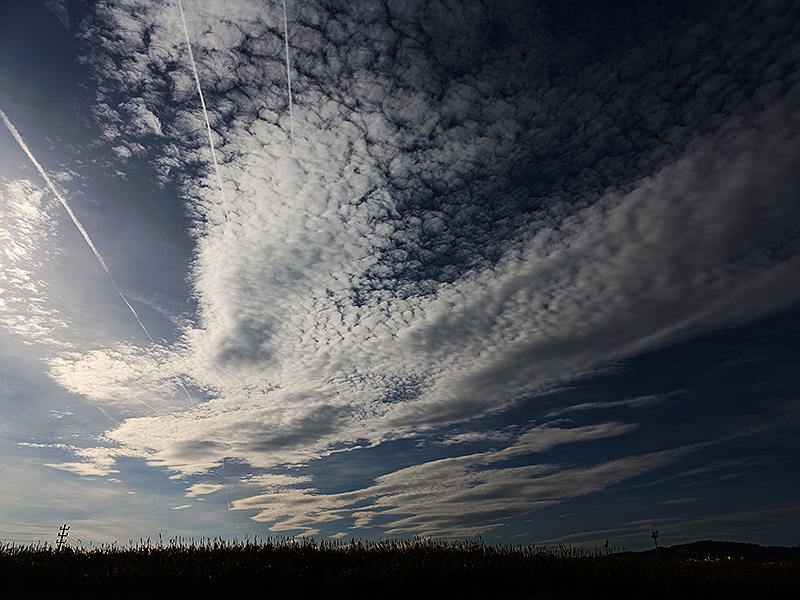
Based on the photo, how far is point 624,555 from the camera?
20828mm

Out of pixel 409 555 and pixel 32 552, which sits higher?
pixel 32 552

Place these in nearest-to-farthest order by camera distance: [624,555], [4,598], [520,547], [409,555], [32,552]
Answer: [4,598] → [32,552] → [409,555] → [520,547] → [624,555]

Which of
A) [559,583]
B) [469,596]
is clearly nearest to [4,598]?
[469,596]

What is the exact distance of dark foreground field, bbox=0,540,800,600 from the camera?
47.9ft

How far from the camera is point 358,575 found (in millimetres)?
15633

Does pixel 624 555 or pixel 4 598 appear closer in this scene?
pixel 4 598

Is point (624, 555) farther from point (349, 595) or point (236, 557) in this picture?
point (236, 557)

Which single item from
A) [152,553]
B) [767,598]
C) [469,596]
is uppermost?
[152,553]

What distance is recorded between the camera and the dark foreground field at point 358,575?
14.6m

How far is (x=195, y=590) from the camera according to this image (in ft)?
47.7

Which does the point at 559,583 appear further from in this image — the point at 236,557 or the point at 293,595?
the point at 236,557

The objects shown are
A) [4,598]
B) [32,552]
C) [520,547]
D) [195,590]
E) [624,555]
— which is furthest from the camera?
[624,555]

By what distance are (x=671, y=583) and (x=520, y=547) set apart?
5513 mm

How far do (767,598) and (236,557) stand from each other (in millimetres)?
18865
